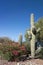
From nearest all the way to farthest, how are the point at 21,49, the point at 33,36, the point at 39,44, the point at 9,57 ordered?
the point at 9,57, the point at 21,49, the point at 33,36, the point at 39,44

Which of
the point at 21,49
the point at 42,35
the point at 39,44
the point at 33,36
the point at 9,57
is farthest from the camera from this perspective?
the point at 39,44

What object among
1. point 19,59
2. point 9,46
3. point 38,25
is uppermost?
point 38,25

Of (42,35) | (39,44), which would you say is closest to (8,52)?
(42,35)

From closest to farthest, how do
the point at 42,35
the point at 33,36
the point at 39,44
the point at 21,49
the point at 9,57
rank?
the point at 9,57 → the point at 21,49 → the point at 33,36 → the point at 42,35 → the point at 39,44

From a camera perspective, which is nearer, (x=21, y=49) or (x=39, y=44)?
(x=21, y=49)

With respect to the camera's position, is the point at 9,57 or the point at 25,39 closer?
the point at 9,57

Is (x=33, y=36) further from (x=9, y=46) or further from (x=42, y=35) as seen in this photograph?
(x=42, y=35)

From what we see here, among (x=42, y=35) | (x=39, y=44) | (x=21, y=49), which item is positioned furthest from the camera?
(x=39, y=44)

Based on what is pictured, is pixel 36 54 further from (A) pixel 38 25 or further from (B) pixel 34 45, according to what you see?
(A) pixel 38 25

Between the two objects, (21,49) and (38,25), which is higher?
(38,25)

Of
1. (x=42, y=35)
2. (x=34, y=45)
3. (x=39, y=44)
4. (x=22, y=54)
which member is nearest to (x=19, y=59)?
(x=22, y=54)

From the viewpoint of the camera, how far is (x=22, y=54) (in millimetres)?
15531

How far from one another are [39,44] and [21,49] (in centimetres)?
712

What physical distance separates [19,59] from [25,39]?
8.55 m
